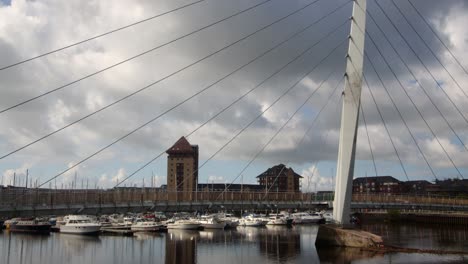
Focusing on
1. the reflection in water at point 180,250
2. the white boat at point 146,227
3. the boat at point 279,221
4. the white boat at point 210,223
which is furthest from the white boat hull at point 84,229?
the boat at point 279,221

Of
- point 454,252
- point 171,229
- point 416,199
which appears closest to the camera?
point 454,252

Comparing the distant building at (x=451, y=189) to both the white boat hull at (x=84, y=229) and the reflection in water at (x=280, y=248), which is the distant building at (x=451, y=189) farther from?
the white boat hull at (x=84, y=229)

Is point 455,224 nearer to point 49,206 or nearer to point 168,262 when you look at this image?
point 168,262

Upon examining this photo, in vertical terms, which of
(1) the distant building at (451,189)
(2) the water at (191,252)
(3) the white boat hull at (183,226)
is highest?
(1) the distant building at (451,189)

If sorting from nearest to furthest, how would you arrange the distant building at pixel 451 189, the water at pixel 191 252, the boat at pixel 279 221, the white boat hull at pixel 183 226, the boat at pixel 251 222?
the water at pixel 191 252 < the white boat hull at pixel 183 226 < the boat at pixel 251 222 < the boat at pixel 279 221 < the distant building at pixel 451 189

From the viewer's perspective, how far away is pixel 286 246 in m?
60.6

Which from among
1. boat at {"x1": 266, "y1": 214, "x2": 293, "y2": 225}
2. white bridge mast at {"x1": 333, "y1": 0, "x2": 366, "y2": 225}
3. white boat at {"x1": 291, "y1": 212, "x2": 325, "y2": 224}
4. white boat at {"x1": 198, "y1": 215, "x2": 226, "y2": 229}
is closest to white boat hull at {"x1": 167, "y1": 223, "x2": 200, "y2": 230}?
white boat at {"x1": 198, "y1": 215, "x2": 226, "y2": 229}

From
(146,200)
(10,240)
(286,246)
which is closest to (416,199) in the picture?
(286,246)

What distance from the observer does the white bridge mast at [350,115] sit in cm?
4897

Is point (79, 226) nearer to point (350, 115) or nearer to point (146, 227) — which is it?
point (146, 227)

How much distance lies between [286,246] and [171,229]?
118 ft

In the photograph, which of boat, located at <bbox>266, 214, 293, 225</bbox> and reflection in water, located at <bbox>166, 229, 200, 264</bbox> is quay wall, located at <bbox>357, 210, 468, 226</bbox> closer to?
boat, located at <bbox>266, 214, 293, 225</bbox>

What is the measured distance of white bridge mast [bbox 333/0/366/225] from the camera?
49.0 metres

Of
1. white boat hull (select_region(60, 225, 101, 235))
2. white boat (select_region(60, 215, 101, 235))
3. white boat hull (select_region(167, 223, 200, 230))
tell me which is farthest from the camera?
white boat hull (select_region(167, 223, 200, 230))
